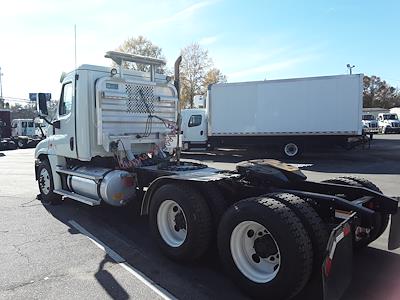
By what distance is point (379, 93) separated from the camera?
296 feet

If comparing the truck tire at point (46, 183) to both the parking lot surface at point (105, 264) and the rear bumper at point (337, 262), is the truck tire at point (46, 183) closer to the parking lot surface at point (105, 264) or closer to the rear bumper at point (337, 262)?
the parking lot surface at point (105, 264)

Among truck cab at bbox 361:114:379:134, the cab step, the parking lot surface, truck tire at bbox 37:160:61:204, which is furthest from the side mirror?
truck cab at bbox 361:114:379:134

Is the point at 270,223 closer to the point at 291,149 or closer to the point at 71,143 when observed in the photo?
the point at 71,143

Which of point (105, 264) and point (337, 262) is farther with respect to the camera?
point (105, 264)

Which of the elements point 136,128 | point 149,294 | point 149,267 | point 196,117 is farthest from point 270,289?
point 196,117

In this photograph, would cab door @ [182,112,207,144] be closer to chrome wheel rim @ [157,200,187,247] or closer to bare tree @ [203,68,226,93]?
chrome wheel rim @ [157,200,187,247]

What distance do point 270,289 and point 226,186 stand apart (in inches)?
60.0

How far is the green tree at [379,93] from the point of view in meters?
88.1

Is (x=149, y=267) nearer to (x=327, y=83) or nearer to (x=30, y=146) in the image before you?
(x=327, y=83)

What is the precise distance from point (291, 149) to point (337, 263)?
1580 centimetres

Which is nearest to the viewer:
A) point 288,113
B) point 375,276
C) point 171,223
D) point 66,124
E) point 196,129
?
point 375,276

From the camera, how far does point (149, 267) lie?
4.78 metres

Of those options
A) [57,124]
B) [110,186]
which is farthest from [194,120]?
[110,186]

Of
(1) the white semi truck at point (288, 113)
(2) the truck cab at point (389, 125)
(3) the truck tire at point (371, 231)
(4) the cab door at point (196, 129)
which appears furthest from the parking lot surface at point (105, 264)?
(2) the truck cab at point (389, 125)
